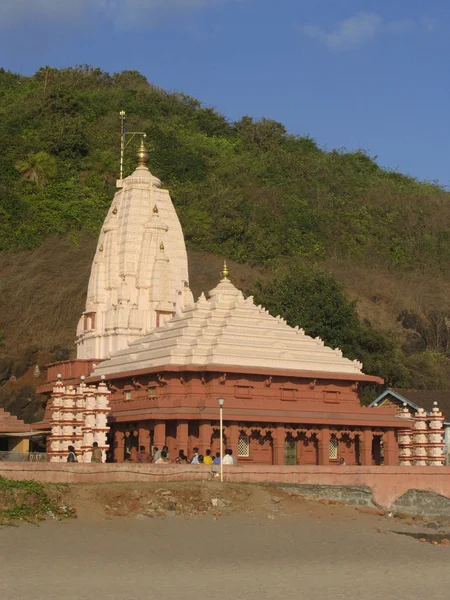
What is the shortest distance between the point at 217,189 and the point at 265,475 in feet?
175

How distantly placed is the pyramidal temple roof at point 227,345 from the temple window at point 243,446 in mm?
2491

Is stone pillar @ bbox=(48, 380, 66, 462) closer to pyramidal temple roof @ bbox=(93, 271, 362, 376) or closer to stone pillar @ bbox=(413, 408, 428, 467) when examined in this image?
pyramidal temple roof @ bbox=(93, 271, 362, 376)

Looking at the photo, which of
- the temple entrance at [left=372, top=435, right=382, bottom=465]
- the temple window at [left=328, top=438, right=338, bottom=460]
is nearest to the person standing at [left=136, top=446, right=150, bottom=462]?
the temple window at [left=328, top=438, right=338, bottom=460]

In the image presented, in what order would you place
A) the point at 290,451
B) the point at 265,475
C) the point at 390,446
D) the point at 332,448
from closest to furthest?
the point at 265,475 → the point at 290,451 → the point at 332,448 → the point at 390,446

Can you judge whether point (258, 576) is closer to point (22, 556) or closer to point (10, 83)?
point (22, 556)

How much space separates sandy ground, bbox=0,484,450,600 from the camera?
20.5 meters

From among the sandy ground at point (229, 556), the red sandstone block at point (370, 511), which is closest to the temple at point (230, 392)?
the red sandstone block at point (370, 511)

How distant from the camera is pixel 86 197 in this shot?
7812 cm

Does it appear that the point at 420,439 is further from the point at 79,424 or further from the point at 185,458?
the point at 79,424

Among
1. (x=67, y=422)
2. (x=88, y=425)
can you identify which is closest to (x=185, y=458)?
(x=88, y=425)

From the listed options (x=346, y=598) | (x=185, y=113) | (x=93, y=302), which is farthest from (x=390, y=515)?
(x=185, y=113)

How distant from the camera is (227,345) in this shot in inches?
1533

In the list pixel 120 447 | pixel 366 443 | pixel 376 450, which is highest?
pixel 366 443

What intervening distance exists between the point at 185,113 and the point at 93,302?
56.1m
